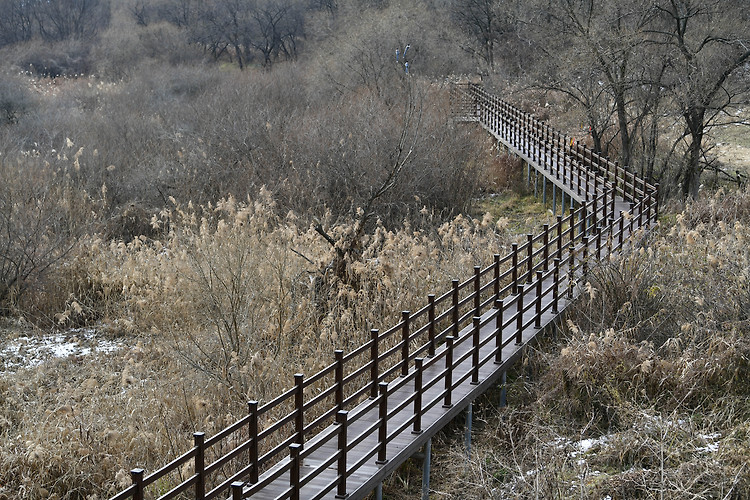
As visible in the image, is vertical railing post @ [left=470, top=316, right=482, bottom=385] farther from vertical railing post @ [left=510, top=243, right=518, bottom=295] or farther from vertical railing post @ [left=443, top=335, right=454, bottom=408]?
vertical railing post @ [left=510, top=243, right=518, bottom=295]

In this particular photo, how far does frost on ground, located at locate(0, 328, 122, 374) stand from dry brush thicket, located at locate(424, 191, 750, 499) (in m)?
6.59

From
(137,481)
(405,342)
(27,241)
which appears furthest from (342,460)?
(27,241)

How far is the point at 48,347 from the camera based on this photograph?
12750 mm

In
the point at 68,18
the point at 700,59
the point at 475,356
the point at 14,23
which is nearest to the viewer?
the point at 475,356

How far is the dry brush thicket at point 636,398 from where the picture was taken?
684 centimetres

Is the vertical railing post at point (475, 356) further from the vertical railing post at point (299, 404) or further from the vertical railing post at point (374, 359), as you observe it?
the vertical railing post at point (299, 404)

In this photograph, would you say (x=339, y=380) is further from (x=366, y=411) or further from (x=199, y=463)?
(x=199, y=463)

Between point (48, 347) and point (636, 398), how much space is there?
883 centimetres

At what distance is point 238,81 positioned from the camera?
1316 inches

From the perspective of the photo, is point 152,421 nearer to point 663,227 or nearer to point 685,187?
point 663,227

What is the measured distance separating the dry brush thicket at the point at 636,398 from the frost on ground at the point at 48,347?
21.6ft

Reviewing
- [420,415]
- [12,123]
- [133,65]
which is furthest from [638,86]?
[133,65]

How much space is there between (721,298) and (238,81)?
88.4ft

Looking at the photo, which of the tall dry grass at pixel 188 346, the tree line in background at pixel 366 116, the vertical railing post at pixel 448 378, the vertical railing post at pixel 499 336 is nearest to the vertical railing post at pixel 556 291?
the vertical railing post at pixel 499 336
